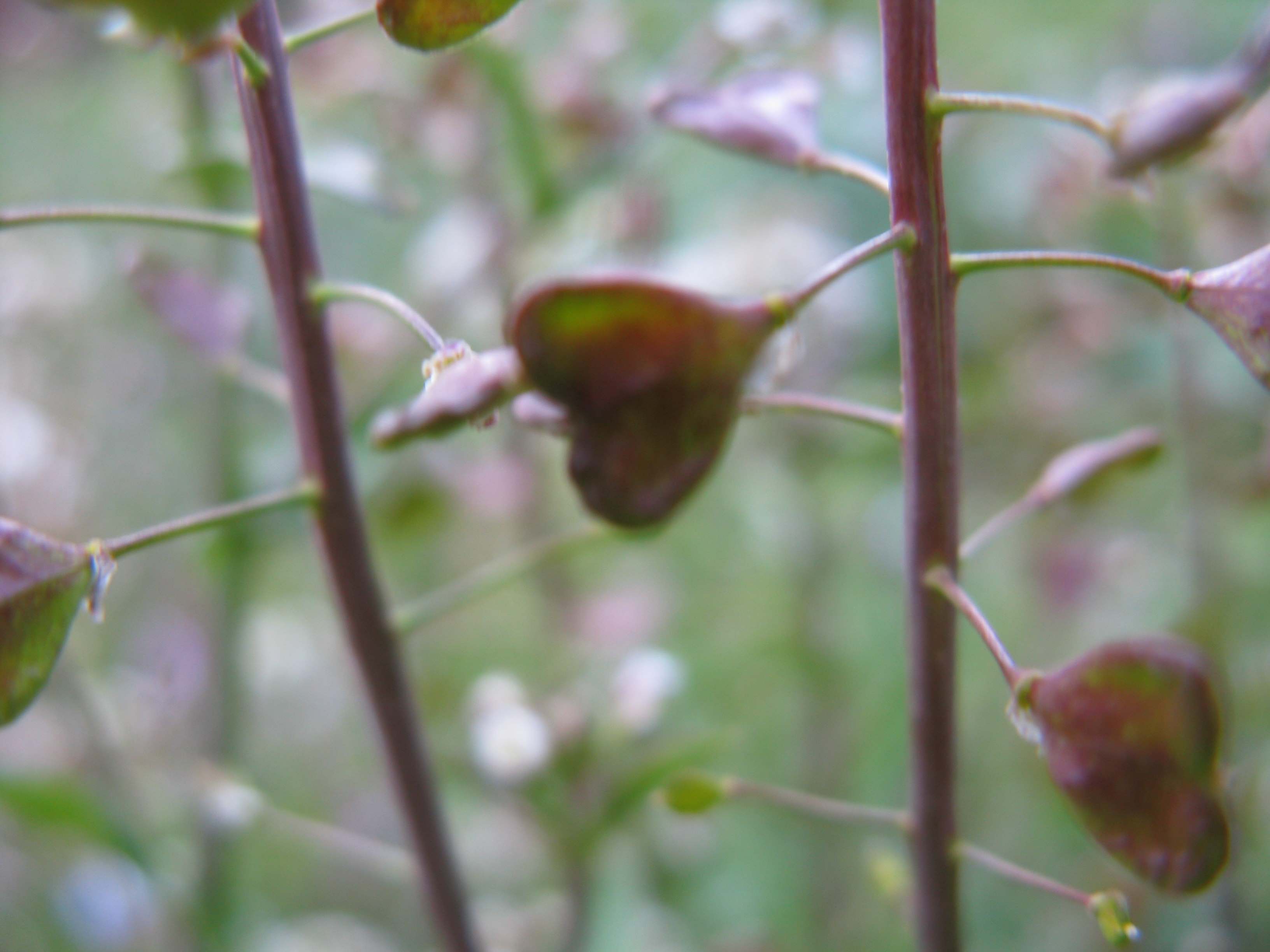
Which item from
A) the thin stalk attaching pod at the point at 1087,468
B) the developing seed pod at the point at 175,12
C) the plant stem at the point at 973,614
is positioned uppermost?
the developing seed pod at the point at 175,12

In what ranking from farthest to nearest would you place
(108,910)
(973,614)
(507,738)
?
1. (108,910)
2. (507,738)
3. (973,614)

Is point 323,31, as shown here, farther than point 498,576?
No

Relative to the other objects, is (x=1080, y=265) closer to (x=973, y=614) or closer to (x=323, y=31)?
(x=973, y=614)

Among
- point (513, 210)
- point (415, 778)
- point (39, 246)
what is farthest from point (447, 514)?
point (39, 246)

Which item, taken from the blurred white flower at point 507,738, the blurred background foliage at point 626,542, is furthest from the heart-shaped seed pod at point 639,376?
the blurred white flower at point 507,738

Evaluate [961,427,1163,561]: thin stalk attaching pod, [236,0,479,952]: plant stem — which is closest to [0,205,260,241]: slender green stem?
[236,0,479,952]: plant stem

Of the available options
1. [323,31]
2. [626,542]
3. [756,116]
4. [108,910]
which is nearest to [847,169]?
[756,116]

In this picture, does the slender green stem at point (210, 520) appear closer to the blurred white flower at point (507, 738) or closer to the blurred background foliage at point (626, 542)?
the blurred background foliage at point (626, 542)
